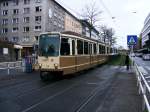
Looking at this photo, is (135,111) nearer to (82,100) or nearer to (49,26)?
A: (82,100)

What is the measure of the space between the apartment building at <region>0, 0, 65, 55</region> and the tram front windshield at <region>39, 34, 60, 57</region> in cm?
5255

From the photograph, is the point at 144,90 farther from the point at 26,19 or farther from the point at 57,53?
the point at 26,19

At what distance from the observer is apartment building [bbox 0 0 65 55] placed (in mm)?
72062

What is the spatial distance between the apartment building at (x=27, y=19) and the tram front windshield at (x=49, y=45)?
5255cm

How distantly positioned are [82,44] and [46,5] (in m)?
51.8

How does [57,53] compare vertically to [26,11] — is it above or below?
below

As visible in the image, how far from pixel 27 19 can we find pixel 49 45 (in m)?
58.6

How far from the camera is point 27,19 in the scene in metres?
74.8

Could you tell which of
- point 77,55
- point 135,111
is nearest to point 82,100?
point 135,111

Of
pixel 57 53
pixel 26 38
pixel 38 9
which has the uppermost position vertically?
pixel 38 9

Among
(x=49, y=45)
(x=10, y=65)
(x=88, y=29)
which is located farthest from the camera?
(x=88, y=29)

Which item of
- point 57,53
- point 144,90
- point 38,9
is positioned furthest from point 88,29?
point 144,90

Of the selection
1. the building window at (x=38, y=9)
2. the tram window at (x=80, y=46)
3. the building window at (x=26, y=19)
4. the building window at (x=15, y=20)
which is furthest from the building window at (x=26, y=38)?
the tram window at (x=80, y=46)

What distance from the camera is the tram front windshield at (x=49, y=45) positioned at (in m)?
17.7
